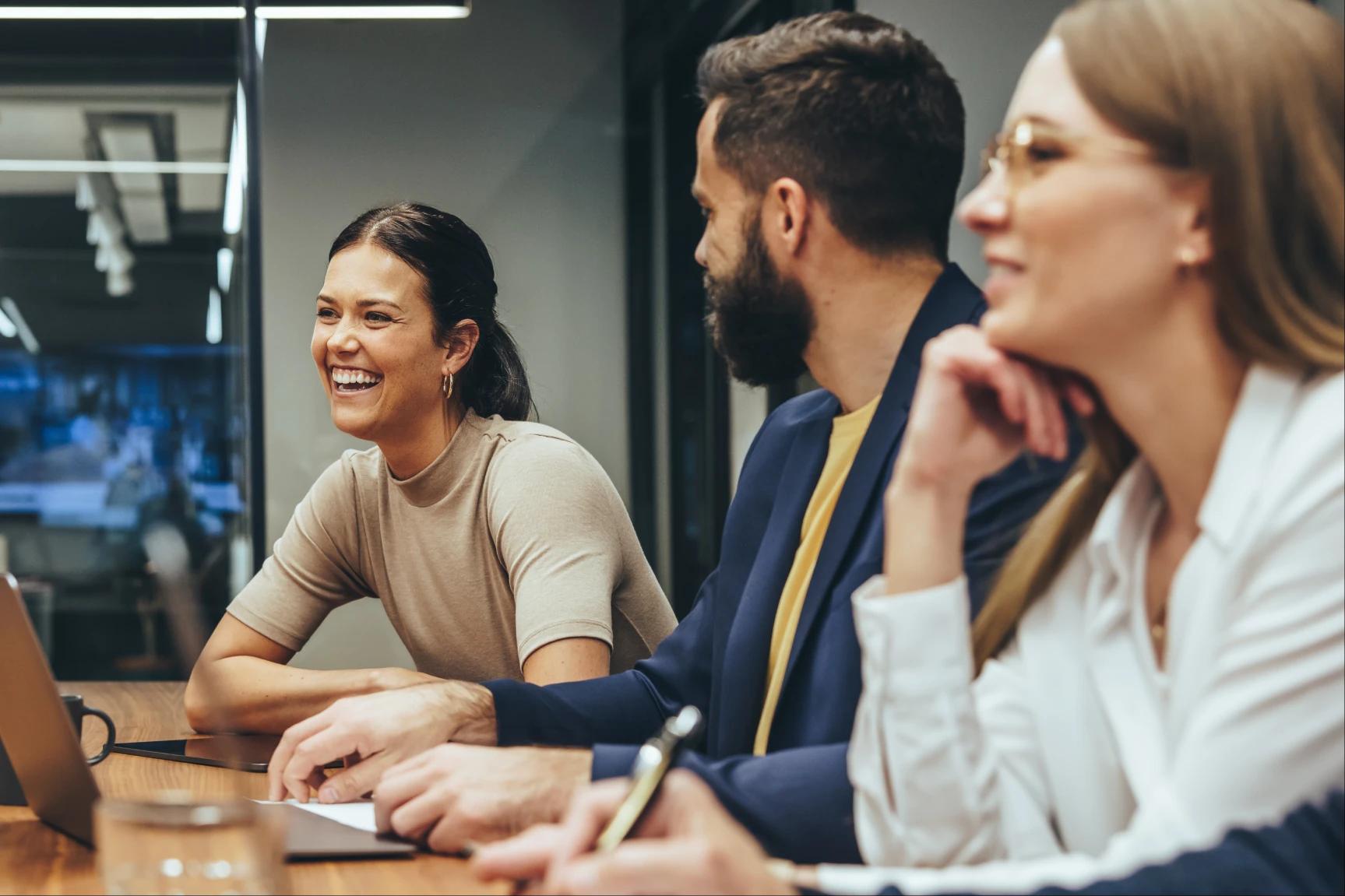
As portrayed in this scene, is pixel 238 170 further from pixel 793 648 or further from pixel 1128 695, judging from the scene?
pixel 1128 695

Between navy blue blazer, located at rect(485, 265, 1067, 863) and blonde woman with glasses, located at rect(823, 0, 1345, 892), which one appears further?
navy blue blazer, located at rect(485, 265, 1067, 863)

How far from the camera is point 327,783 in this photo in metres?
1.29

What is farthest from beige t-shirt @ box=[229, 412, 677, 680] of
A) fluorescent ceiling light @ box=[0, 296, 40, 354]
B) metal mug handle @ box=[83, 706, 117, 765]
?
fluorescent ceiling light @ box=[0, 296, 40, 354]

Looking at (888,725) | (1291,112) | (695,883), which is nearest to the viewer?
(695,883)

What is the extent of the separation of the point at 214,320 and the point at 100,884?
146 inches

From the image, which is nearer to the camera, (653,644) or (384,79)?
(653,644)

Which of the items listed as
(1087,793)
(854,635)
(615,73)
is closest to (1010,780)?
(1087,793)

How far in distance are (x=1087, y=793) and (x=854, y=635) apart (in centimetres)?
35

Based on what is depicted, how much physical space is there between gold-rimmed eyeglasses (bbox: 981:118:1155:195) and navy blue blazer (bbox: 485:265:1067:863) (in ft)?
1.05

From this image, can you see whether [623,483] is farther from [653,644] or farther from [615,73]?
[653,644]

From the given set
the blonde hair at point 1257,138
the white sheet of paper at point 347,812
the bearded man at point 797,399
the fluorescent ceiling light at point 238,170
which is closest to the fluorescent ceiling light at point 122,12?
the fluorescent ceiling light at point 238,170

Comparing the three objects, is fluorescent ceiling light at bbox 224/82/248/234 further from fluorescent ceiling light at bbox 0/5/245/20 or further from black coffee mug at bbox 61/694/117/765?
black coffee mug at bbox 61/694/117/765

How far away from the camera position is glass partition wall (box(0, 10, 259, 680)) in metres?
4.43

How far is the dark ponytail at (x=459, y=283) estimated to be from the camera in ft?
7.70
